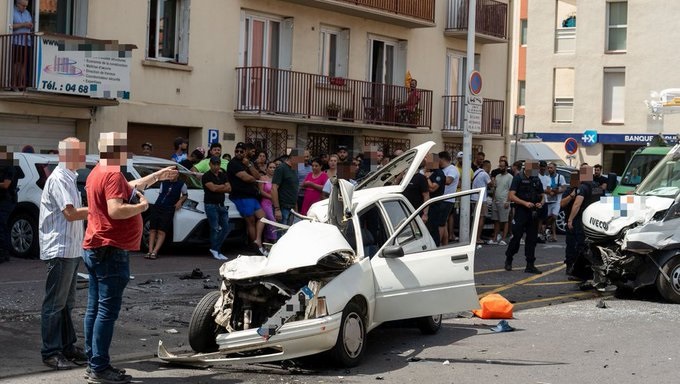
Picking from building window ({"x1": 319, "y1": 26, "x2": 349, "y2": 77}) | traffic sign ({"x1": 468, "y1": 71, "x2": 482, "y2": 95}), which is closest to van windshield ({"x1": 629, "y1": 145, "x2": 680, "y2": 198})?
traffic sign ({"x1": 468, "y1": 71, "x2": 482, "y2": 95})

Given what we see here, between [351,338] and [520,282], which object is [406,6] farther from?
[351,338]

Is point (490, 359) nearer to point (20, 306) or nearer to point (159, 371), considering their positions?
point (159, 371)

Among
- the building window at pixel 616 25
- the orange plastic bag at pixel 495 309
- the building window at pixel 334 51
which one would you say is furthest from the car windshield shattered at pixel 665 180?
the building window at pixel 616 25

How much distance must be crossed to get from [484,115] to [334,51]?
24.6ft

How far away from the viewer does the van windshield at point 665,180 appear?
47.3 ft

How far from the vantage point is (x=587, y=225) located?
14047 mm

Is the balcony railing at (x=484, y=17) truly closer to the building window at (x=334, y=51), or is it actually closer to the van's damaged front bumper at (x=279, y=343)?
the building window at (x=334, y=51)

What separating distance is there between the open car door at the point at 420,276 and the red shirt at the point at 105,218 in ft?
8.17

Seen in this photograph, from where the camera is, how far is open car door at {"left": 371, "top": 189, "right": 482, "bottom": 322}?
9.33 metres

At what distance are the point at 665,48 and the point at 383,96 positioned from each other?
19.3 meters

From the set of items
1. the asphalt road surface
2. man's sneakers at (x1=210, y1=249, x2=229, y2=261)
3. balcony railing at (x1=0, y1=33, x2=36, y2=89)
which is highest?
balcony railing at (x1=0, y1=33, x2=36, y2=89)

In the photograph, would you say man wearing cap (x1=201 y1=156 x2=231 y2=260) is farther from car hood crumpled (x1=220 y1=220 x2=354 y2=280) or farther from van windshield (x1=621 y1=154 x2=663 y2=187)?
van windshield (x1=621 y1=154 x2=663 y2=187)

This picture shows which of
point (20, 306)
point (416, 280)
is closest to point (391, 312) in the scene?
point (416, 280)

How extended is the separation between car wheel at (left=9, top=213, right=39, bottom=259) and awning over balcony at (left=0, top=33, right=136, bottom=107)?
4.06m
